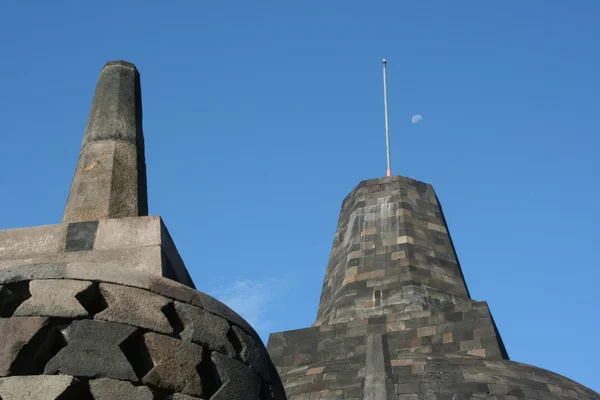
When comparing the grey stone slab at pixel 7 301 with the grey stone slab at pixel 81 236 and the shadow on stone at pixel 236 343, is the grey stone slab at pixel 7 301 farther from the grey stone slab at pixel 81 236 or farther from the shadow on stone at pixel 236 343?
the shadow on stone at pixel 236 343

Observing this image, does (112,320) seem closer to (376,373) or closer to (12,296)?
(12,296)

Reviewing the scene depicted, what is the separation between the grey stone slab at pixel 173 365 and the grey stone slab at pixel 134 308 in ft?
0.23

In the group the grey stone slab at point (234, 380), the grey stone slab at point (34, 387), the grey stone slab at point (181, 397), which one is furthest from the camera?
the grey stone slab at point (234, 380)

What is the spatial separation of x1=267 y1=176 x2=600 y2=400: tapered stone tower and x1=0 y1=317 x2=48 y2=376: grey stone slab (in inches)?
373

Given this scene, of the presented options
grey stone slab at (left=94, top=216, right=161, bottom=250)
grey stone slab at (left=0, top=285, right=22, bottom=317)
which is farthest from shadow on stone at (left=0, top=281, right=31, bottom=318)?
grey stone slab at (left=94, top=216, right=161, bottom=250)

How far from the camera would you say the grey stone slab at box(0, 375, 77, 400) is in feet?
13.8

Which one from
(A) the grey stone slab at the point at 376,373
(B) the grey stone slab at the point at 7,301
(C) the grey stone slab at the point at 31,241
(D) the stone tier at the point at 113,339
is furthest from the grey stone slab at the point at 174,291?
(A) the grey stone slab at the point at 376,373

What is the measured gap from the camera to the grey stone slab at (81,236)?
17.5 feet

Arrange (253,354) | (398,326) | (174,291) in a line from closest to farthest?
(174,291)
(253,354)
(398,326)

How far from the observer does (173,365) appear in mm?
4562

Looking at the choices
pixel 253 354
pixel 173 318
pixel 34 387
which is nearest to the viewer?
pixel 34 387

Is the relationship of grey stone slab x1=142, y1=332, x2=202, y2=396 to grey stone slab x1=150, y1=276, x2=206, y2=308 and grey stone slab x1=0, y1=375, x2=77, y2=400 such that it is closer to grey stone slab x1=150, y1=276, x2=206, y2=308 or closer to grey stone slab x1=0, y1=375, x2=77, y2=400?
grey stone slab x1=150, y1=276, x2=206, y2=308

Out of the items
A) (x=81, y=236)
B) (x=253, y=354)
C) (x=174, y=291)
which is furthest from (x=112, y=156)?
(x=253, y=354)

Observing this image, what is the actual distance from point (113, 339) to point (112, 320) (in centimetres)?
12
